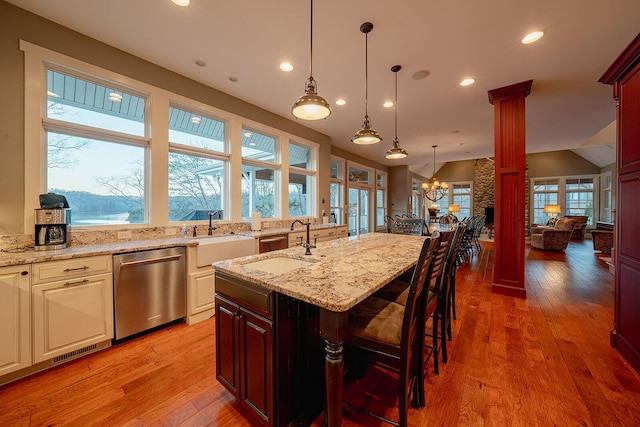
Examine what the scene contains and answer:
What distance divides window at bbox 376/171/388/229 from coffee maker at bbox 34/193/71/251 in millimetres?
8133

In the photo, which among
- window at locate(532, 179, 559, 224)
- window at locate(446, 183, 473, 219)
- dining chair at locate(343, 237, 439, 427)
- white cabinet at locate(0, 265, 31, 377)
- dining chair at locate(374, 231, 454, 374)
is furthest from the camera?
window at locate(446, 183, 473, 219)

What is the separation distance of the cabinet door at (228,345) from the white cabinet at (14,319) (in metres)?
1.51

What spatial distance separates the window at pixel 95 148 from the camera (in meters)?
2.37

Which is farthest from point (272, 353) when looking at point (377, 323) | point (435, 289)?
point (435, 289)

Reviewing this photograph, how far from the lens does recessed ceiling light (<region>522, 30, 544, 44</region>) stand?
2361mm

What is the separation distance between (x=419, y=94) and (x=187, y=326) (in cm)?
434

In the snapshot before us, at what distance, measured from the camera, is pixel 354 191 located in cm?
787

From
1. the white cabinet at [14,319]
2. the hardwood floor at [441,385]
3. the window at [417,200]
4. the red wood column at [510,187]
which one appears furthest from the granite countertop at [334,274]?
the window at [417,200]

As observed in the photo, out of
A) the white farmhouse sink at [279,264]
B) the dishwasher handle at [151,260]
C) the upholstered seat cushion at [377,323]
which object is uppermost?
the white farmhouse sink at [279,264]

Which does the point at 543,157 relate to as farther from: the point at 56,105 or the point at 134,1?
the point at 56,105

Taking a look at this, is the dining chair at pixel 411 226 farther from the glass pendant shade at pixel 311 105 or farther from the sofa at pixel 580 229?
the sofa at pixel 580 229

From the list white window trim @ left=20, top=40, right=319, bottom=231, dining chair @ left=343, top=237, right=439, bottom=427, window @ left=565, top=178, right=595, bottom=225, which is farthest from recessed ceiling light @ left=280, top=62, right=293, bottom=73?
window @ left=565, top=178, right=595, bottom=225

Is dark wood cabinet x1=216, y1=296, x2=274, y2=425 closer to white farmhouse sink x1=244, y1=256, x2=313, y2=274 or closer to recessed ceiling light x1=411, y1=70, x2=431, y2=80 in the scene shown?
white farmhouse sink x1=244, y1=256, x2=313, y2=274

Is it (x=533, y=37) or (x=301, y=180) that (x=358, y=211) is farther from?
(x=533, y=37)
